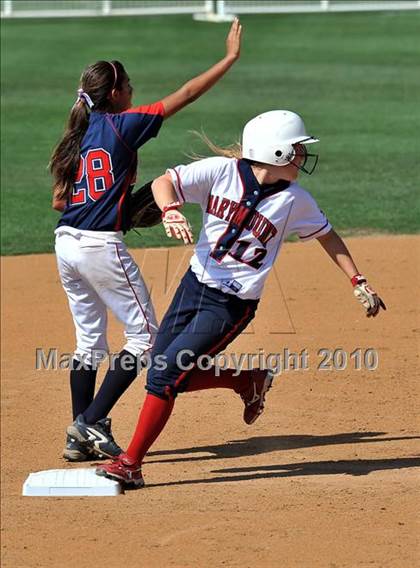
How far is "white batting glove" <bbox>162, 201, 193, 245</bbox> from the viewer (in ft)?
17.3

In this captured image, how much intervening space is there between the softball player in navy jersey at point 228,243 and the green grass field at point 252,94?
17.4ft

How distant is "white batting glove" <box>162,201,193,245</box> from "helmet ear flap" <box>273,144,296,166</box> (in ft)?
1.99

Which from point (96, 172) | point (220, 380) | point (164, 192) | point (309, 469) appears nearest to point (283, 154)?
point (164, 192)

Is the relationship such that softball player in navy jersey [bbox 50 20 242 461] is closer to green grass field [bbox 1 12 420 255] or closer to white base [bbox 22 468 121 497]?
white base [bbox 22 468 121 497]

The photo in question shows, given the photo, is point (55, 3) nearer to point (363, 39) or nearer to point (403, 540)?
point (363, 39)

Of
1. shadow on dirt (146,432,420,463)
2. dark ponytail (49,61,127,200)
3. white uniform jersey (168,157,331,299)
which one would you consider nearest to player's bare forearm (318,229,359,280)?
white uniform jersey (168,157,331,299)

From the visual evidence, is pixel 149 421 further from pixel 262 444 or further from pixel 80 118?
pixel 80 118

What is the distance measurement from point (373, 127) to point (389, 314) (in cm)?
773

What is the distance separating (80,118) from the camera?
629cm

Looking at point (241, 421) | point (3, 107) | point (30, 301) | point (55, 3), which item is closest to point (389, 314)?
point (241, 421)

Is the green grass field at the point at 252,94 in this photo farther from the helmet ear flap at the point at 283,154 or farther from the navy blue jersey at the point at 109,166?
the helmet ear flap at the point at 283,154

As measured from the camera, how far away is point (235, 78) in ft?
65.6

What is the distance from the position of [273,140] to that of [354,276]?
0.81 metres

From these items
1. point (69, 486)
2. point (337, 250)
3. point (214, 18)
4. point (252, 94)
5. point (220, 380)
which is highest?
point (214, 18)
